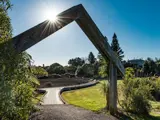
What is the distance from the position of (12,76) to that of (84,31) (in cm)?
513

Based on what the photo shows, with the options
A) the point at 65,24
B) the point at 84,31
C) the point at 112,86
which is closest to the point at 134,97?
the point at 112,86

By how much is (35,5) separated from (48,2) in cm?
60

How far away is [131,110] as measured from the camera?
899 centimetres

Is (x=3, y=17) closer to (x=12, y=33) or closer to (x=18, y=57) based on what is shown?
(x=12, y=33)

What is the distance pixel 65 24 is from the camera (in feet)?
17.5

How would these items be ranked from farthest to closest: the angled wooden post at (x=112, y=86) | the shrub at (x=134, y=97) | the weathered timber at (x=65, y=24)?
the shrub at (x=134, y=97)
the angled wooden post at (x=112, y=86)
the weathered timber at (x=65, y=24)

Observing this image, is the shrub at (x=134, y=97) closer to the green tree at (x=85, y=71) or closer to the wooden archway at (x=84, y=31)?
the wooden archway at (x=84, y=31)

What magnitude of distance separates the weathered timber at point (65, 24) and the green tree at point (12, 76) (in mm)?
395

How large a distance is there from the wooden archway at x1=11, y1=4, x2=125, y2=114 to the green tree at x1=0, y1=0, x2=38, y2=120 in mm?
361

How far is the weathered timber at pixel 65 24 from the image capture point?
3625mm

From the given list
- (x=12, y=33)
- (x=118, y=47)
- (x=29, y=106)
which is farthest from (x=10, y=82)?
(x=118, y=47)

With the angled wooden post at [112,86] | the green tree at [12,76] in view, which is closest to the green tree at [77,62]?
the angled wooden post at [112,86]

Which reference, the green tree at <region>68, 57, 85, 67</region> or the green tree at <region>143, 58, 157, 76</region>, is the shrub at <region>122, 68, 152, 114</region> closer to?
the green tree at <region>143, 58, 157, 76</region>

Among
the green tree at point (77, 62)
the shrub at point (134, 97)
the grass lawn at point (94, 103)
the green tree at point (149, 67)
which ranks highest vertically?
the green tree at point (77, 62)
